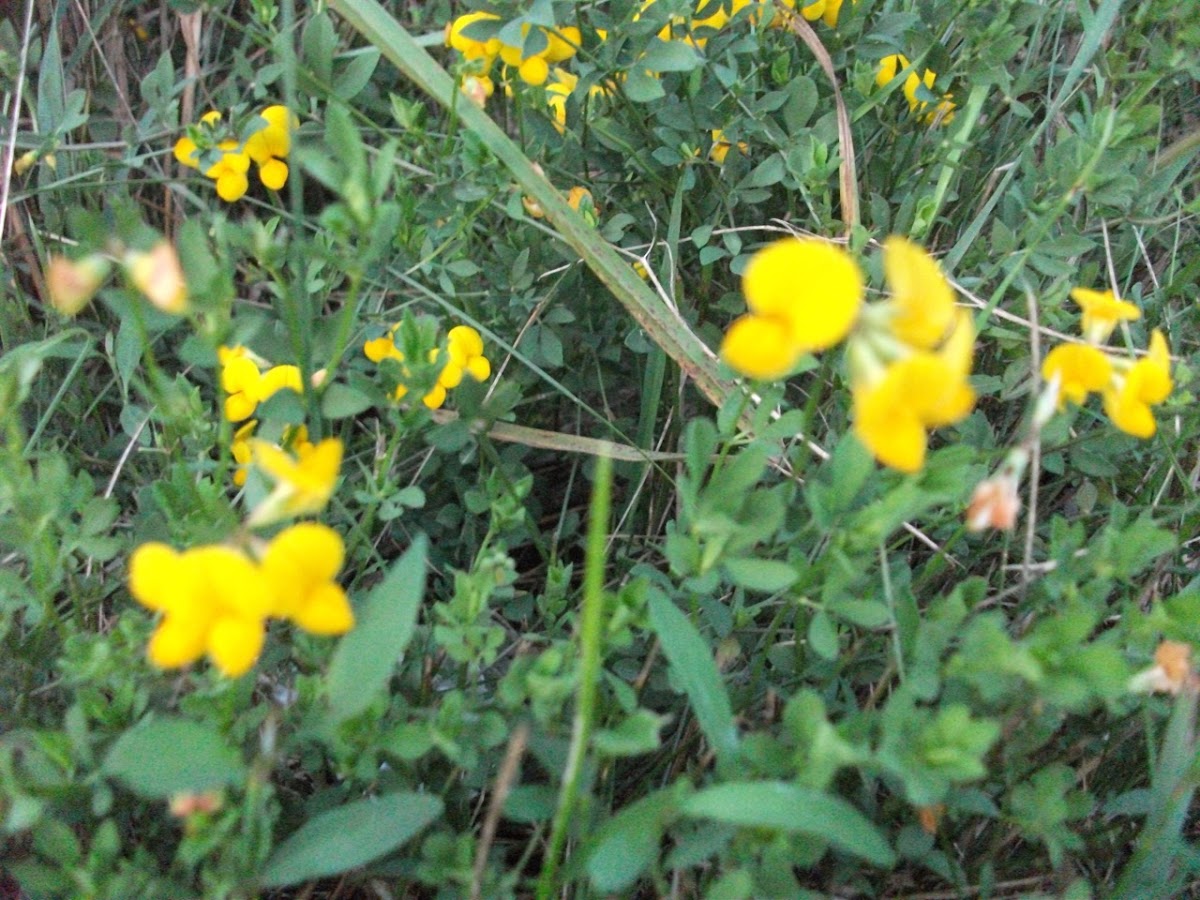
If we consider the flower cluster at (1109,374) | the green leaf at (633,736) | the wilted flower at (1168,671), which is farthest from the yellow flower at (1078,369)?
the green leaf at (633,736)

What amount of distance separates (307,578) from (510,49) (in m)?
1.13

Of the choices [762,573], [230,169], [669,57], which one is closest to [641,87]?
[669,57]

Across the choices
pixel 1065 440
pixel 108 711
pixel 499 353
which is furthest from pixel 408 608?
pixel 1065 440

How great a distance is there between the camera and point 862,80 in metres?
1.88

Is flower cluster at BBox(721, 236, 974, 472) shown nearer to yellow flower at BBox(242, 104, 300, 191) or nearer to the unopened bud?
the unopened bud

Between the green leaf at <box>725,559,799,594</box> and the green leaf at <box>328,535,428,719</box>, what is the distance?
336 mm

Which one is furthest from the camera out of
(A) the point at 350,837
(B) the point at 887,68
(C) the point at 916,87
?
(B) the point at 887,68

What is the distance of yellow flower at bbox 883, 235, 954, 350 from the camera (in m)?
0.83

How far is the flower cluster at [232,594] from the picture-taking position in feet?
2.83

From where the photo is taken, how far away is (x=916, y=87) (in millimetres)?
1939

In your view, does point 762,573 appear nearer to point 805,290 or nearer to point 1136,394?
point 805,290

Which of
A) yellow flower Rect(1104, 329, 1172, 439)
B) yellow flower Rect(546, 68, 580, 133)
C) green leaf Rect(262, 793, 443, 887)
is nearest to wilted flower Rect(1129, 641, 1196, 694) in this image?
yellow flower Rect(1104, 329, 1172, 439)

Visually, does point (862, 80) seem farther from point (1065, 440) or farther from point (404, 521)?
point (404, 521)

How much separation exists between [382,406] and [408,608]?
427 mm
